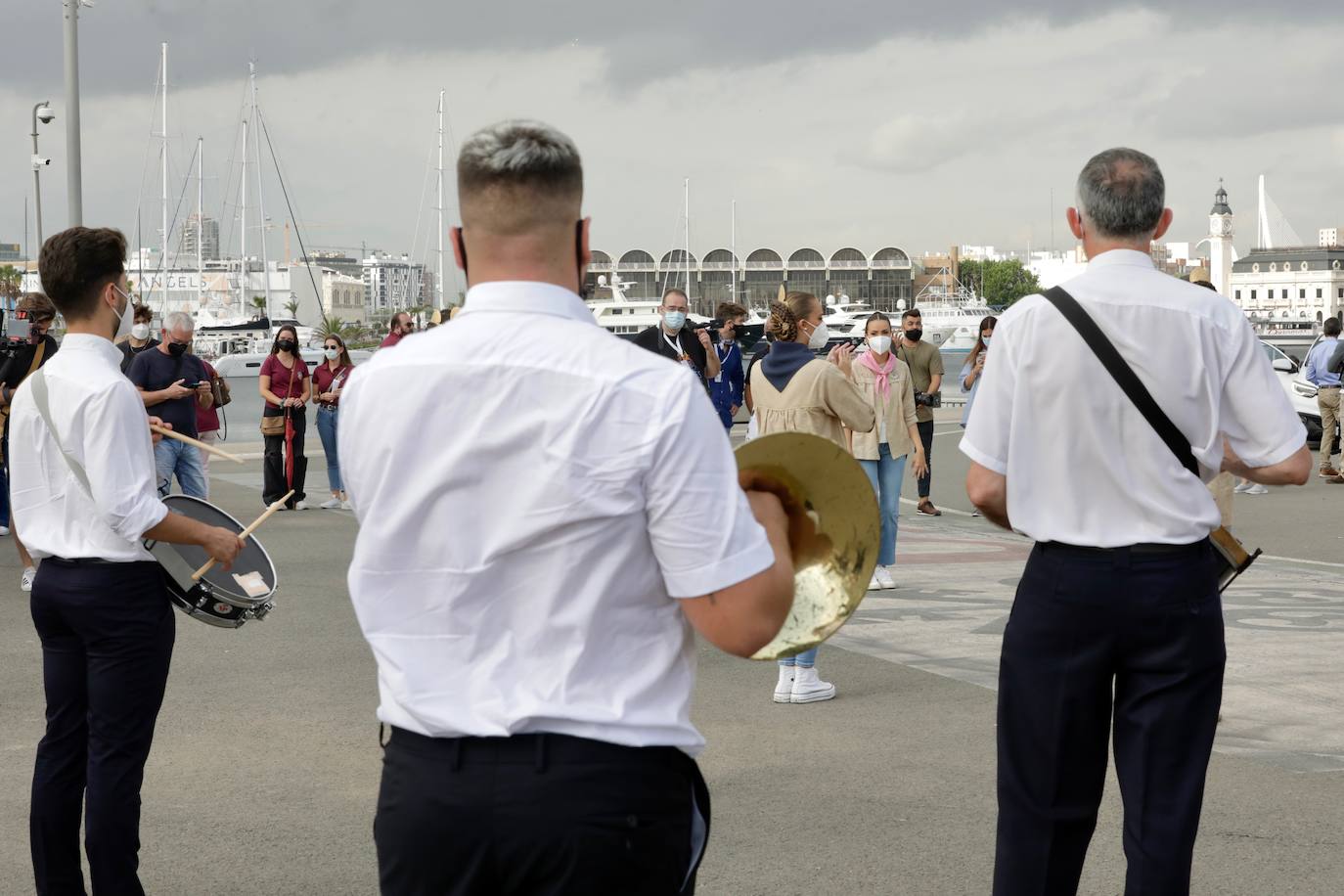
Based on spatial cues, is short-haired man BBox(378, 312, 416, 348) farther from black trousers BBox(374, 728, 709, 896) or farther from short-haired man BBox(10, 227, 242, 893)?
black trousers BBox(374, 728, 709, 896)

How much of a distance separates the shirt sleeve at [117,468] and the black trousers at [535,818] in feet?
6.39

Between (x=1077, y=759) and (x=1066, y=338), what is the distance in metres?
1.00

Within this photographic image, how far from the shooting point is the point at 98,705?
4.02 metres

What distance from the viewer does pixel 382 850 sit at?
2.26 meters

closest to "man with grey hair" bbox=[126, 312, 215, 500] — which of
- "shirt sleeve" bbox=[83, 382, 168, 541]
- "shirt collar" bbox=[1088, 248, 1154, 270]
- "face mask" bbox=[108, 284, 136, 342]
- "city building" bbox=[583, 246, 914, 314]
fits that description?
"face mask" bbox=[108, 284, 136, 342]

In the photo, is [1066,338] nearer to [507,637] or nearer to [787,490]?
[787,490]

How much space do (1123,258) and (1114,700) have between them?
3.43 feet

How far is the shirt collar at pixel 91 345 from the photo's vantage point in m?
4.04

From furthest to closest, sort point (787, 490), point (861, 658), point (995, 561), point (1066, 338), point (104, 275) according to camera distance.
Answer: point (995, 561) < point (861, 658) < point (104, 275) < point (1066, 338) < point (787, 490)

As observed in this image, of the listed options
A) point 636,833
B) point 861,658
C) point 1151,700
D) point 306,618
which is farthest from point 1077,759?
point 306,618

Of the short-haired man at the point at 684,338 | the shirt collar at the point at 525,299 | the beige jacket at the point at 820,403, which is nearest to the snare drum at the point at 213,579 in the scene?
the shirt collar at the point at 525,299

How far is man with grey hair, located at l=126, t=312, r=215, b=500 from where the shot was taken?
462 inches

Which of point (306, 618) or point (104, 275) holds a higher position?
point (104, 275)

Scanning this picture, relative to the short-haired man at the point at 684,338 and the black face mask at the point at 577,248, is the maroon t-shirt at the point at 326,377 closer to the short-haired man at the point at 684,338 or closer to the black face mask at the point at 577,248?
the short-haired man at the point at 684,338
